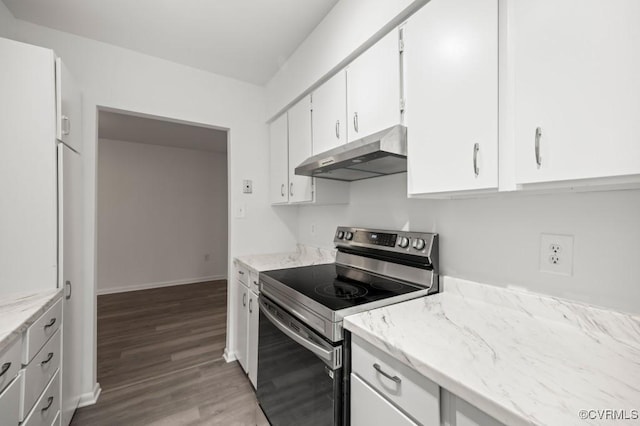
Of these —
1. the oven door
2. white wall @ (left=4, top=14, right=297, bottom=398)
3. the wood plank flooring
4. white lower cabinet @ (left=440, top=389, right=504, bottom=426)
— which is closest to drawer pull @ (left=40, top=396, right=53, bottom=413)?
the wood plank flooring

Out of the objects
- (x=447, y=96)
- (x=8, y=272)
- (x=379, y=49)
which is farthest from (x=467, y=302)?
(x=8, y=272)

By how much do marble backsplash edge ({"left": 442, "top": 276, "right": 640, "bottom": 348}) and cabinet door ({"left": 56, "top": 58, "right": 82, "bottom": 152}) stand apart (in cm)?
217

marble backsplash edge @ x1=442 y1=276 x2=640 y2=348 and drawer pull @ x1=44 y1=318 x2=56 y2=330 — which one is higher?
marble backsplash edge @ x1=442 y1=276 x2=640 y2=348

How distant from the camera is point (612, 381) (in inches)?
24.2

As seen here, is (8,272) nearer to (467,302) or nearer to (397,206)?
(397,206)

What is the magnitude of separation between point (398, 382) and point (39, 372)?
56.7 inches

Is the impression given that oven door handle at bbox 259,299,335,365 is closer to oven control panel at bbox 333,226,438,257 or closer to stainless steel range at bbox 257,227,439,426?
stainless steel range at bbox 257,227,439,426

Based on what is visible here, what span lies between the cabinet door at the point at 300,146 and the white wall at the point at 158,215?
350 cm

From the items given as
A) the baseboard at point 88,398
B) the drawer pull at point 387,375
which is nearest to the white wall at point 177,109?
the baseboard at point 88,398

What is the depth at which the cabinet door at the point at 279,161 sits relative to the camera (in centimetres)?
222

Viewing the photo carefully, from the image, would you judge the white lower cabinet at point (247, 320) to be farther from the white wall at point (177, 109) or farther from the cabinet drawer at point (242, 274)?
the white wall at point (177, 109)

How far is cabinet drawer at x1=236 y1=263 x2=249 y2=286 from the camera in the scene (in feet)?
6.65

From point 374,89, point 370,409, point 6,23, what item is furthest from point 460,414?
point 6,23

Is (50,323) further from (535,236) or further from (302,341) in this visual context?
(535,236)
